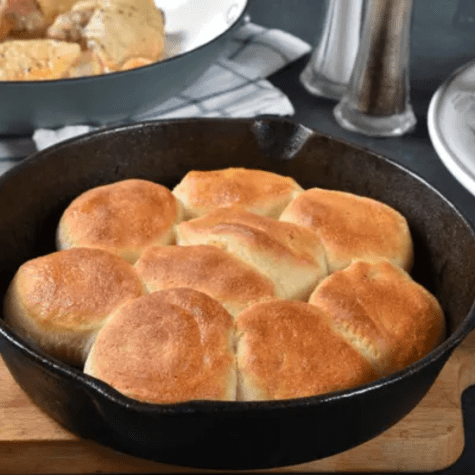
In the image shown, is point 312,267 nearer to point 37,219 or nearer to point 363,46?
point 37,219

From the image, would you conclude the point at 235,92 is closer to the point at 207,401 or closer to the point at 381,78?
the point at 381,78

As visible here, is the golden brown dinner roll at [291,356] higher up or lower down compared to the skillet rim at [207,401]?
lower down

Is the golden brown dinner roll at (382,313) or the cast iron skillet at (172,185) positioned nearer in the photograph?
the cast iron skillet at (172,185)

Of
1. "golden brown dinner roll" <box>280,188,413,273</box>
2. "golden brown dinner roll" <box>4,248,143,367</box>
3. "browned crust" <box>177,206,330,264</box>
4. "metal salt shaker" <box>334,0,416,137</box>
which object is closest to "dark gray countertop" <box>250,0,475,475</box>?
"metal salt shaker" <box>334,0,416,137</box>

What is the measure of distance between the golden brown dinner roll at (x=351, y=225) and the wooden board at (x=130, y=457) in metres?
0.19

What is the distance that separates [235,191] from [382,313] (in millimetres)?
264

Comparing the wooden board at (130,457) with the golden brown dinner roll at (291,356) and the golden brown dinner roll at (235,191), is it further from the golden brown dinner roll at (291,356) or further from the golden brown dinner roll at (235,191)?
the golden brown dinner roll at (235,191)

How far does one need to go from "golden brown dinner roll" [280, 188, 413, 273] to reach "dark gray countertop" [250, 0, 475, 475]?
0.13 m

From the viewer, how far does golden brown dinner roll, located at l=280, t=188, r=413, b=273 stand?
963mm

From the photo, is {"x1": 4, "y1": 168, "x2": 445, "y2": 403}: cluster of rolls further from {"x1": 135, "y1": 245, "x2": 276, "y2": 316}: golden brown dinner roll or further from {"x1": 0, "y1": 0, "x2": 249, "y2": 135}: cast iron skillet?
{"x1": 0, "y1": 0, "x2": 249, "y2": 135}: cast iron skillet

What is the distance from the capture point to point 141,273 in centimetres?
90

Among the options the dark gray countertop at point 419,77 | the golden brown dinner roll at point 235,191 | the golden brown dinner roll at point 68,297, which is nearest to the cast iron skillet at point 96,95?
the dark gray countertop at point 419,77

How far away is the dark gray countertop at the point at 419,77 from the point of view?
1.39 meters

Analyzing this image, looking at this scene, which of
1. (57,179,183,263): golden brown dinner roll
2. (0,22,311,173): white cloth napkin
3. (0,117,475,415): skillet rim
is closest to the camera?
(0,117,475,415): skillet rim
